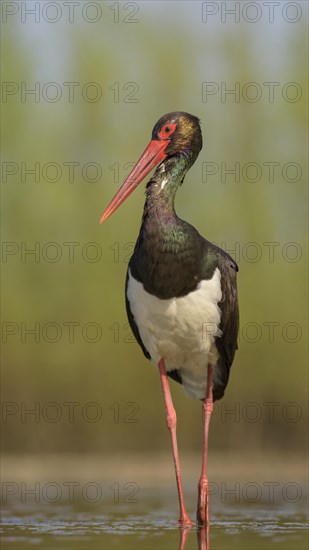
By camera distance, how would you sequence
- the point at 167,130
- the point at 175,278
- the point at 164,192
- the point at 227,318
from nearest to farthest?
the point at 175,278 < the point at 164,192 < the point at 167,130 < the point at 227,318

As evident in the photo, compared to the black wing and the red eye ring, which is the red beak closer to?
the red eye ring

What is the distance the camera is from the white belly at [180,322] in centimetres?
866

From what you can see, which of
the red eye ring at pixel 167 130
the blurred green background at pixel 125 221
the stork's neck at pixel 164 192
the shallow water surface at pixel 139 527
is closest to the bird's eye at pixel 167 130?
the red eye ring at pixel 167 130

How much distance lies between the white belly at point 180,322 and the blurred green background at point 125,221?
23.8 feet

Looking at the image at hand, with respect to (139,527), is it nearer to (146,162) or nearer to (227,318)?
(227,318)

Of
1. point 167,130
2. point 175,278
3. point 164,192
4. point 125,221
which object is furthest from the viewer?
point 125,221

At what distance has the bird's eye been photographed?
8.86 meters

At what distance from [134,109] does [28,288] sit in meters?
3.10

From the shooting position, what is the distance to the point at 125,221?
57.3ft

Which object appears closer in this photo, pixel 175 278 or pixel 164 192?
pixel 175 278

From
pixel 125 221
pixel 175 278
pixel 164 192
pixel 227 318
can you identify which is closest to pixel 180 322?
pixel 175 278

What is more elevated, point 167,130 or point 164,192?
point 167,130

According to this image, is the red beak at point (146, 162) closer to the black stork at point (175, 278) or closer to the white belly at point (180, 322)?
the black stork at point (175, 278)

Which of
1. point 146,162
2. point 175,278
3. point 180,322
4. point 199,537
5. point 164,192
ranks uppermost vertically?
point 146,162
